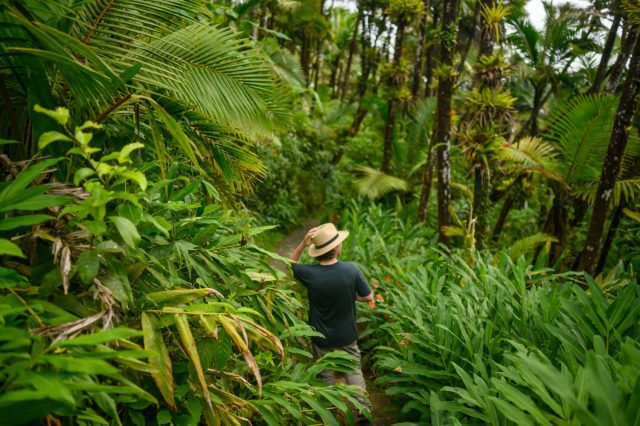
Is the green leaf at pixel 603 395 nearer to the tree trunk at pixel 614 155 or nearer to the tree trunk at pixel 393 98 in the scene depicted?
the tree trunk at pixel 614 155

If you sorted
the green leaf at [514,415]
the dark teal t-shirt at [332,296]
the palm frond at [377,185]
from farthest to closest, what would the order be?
the palm frond at [377,185]
the dark teal t-shirt at [332,296]
the green leaf at [514,415]

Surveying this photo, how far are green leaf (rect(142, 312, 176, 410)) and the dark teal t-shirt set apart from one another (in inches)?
64.6

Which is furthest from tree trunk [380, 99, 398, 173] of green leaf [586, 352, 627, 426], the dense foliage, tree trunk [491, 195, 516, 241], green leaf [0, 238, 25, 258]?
green leaf [0, 238, 25, 258]

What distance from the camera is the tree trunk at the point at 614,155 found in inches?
171

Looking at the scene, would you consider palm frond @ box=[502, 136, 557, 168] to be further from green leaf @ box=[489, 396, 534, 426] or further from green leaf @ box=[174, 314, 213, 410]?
green leaf @ box=[174, 314, 213, 410]

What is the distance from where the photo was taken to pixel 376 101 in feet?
34.9

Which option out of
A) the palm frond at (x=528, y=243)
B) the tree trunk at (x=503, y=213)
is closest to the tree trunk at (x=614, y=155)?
the palm frond at (x=528, y=243)

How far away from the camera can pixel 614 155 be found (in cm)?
459

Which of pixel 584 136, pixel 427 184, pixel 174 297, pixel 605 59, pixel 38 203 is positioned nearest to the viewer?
pixel 38 203

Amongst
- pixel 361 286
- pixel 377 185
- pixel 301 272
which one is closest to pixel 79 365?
pixel 301 272

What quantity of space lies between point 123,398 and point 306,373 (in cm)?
145

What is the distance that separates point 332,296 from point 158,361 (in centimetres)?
179

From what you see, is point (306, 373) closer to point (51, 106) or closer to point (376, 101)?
point (51, 106)

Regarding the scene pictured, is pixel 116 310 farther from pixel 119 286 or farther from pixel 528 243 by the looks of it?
pixel 528 243
